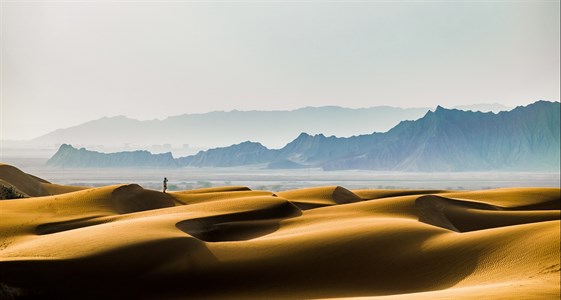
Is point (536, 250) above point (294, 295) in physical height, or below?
above

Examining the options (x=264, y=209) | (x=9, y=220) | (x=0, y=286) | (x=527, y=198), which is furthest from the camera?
(x=527, y=198)

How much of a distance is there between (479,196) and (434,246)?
4321 centimetres

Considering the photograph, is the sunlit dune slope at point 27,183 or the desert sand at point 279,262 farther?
the sunlit dune slope at point 27,183

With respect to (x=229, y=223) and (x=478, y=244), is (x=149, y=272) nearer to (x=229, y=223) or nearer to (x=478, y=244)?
(x=229, y=223)

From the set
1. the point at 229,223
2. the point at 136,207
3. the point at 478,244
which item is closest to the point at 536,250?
the point at 478,244

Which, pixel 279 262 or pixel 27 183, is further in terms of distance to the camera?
pixel 27 183

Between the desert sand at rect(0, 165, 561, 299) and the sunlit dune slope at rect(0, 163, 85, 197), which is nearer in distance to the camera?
the desert sand at rect(0, 165, 561, 299)

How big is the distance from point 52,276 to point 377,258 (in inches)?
554

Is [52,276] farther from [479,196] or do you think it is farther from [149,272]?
[479,196]

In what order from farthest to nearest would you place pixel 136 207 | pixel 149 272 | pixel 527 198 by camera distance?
pixel 527 198, pixel 136 207, pixel 149 272

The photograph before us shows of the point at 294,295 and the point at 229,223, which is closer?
the point at 294,295

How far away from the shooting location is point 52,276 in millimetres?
20812

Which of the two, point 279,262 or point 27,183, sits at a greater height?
point 27,183

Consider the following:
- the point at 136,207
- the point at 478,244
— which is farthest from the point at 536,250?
the point at 136,207
